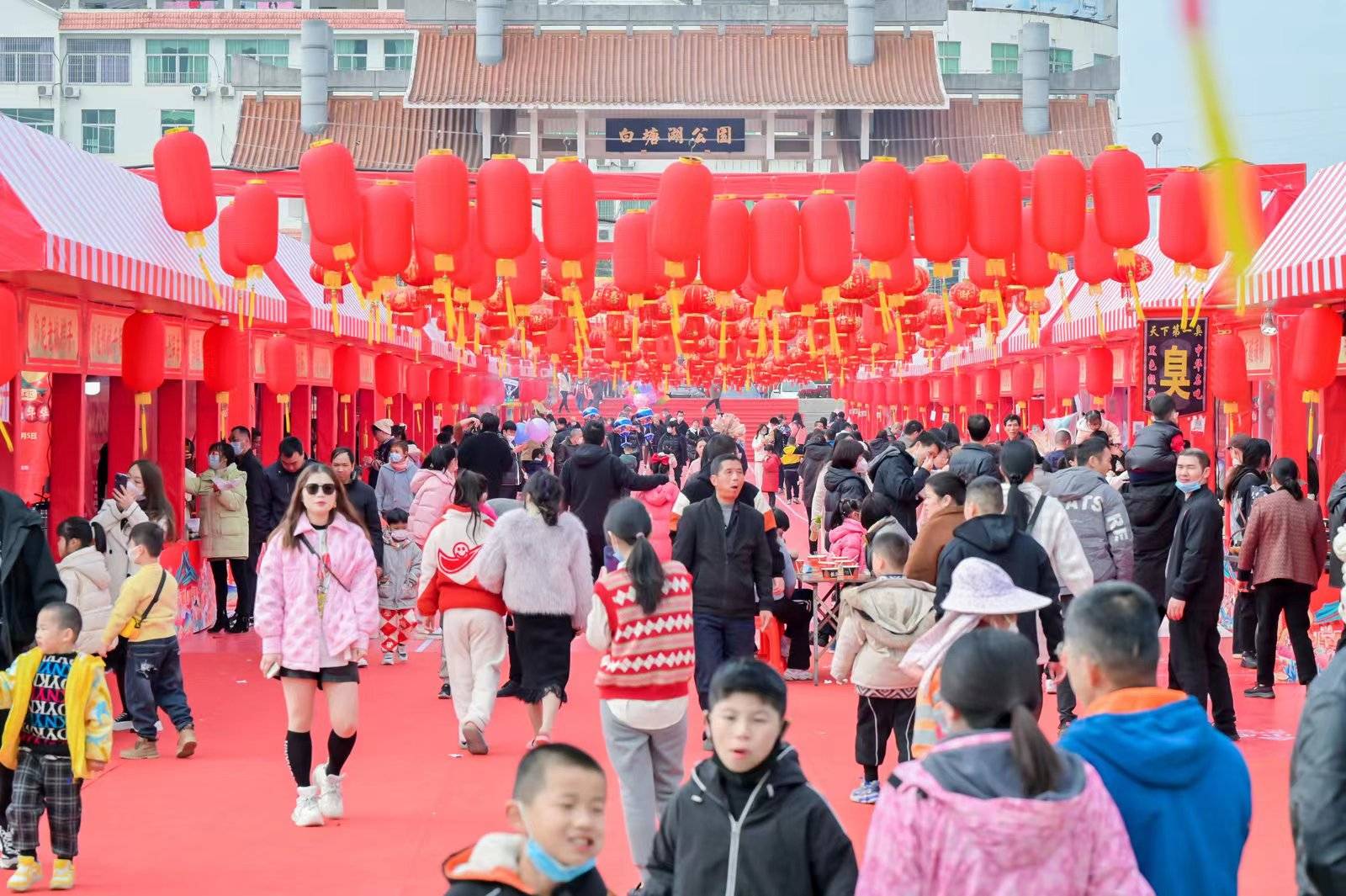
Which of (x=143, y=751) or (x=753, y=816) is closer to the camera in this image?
(x=753, y=816)

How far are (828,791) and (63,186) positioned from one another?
20.9 feet

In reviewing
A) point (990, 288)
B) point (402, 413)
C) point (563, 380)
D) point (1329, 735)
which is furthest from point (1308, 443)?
point (563, 380)

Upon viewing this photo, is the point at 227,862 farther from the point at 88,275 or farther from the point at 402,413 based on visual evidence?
the point at 402,413

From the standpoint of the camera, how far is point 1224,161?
75.2 inches

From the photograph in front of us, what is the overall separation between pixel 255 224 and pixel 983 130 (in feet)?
87.4

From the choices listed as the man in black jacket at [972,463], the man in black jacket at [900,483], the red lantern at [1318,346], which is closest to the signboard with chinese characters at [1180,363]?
the red lantern at [1318,346]

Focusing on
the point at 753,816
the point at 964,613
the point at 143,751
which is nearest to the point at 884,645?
the point at 964,613

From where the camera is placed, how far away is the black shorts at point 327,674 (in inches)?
272

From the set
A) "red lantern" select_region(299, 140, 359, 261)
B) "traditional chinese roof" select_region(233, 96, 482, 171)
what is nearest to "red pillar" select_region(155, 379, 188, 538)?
"red lantern" select_region(299, 140, 359, 261)

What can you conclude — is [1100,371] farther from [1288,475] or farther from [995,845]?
[995,845]

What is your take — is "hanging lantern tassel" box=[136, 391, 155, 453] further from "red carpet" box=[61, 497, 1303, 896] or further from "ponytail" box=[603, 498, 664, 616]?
"ponytail" box=[603, 498, 664, 616]

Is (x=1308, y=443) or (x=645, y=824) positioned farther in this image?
(x=1308, y=443)

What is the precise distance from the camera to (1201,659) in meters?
8.56

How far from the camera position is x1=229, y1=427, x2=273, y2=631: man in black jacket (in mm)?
13055
